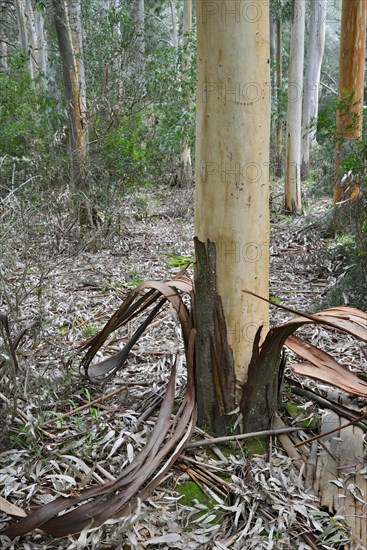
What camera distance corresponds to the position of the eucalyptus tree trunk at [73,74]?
5660 millimetres

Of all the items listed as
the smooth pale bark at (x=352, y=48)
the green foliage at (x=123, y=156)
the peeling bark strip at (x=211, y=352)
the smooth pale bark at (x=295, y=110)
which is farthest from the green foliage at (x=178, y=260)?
the smooth pale bark at (x=295, y=110)

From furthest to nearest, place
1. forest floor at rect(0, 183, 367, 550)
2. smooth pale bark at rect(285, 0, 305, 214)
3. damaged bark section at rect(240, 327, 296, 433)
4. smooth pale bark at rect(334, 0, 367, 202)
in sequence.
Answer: smooth pale bark at rect(285, 0, 305, 214) < smooth pale bark at rect(334, 0, 367, 202) < damaged bark section at rect(240, 327, 296, 433) < forest floor at rect(0, 183, 367, 550)

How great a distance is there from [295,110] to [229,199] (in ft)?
21.9

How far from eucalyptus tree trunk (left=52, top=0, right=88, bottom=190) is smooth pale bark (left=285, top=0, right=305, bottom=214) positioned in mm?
3404

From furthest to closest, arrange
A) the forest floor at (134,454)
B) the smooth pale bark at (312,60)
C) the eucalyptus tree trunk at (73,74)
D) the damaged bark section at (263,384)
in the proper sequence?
the smooth pale bark at (312,60) → the eucalyptus tree trunk at (73,74) → the damaged bark section at (263,384) → the forest floor at (134,454)

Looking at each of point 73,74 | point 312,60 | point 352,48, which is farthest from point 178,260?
point 312,60

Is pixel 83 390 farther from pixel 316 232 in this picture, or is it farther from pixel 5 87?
pixel 5 87

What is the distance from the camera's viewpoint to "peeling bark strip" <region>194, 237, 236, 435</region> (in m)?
1.80

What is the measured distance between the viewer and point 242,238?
5.75ft

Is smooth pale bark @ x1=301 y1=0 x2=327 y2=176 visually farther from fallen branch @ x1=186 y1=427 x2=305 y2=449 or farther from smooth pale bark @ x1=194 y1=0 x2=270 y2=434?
fallen branch @ x1=186 y1=427 x2=305 y2=449

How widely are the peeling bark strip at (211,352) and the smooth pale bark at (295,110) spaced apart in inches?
254

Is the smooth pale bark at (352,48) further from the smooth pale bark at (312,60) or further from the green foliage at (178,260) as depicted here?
the smooth pale bark at (312,60)

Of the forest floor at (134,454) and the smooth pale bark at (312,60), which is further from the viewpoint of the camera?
the smooth pale bark at (312,60)

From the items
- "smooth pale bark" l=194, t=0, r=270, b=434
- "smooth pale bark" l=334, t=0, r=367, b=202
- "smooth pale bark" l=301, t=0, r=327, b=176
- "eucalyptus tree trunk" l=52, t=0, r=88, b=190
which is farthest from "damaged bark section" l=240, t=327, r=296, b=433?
"smooth pale bark" l=301, t=0, r=327, b=176
